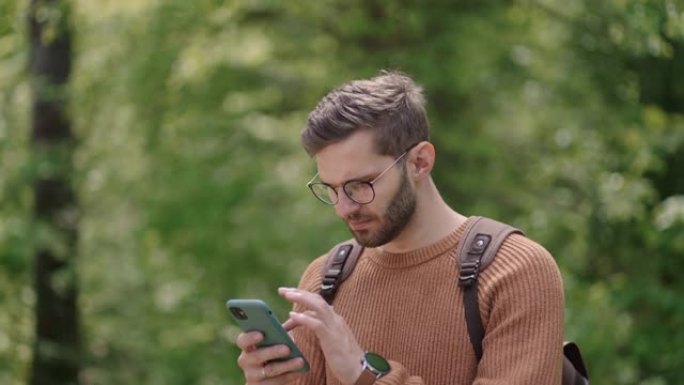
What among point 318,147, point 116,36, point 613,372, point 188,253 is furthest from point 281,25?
point 318,147

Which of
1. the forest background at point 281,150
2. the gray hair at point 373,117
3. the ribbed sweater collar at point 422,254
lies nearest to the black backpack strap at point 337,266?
the ribbed sweater collar at point 422,254

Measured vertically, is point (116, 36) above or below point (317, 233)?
above

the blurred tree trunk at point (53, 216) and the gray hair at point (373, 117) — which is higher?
the gray hair at point (373, 117)

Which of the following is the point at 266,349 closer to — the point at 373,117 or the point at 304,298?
the point at 304,298

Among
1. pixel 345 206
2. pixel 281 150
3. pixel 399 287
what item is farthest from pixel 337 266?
pixel 281 150

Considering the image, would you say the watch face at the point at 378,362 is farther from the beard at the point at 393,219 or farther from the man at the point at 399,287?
the beard at the point at 393,219

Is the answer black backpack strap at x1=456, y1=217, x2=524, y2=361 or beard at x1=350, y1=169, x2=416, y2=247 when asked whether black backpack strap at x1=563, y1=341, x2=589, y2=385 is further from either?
beard at x1=350, y1=169, x2=416, y2=247

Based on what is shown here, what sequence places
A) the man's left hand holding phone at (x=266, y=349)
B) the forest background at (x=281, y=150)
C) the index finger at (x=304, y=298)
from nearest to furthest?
the index finger at (x=304, y=298), the man's left hand holding phone at (x=266, y=349), the forest background at (x=281, y=150)

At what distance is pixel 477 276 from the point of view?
287 cm

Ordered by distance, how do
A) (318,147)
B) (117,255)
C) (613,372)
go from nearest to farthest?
1. (318,147)
2. (613,372)
3. (117,255)

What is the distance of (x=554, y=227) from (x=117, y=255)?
14.0 ft

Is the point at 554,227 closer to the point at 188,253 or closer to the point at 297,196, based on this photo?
the point at 297,196

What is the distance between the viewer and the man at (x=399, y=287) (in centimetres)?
275

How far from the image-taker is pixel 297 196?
9.77 metres
